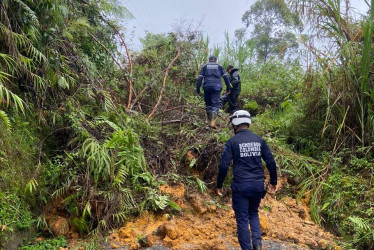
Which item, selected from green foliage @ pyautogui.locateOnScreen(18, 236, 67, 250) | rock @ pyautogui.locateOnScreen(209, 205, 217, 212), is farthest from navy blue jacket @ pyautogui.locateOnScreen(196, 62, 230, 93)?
green foliage @ pyautogui.locateOnScreen(18, 236, 67, 250)

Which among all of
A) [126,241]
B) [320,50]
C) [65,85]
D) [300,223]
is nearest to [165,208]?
[126,241]

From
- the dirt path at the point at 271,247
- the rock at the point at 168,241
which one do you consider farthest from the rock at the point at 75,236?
the rock at the point at 168,241

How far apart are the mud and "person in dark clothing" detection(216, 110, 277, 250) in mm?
535

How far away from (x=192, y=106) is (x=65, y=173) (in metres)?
3.91

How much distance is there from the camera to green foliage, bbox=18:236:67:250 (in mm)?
3857

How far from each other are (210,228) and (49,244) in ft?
7.26

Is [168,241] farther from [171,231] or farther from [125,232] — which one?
[125,232]

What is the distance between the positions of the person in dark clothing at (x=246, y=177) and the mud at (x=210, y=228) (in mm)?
535

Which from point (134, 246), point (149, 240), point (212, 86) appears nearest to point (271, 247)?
point (149, 240)

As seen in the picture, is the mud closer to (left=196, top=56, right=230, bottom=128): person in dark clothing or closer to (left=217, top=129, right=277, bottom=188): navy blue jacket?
(left=217, top=129, right=277, bottom=188): navy blue jacket

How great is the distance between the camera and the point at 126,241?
13.6 ft

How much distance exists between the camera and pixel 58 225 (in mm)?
4238

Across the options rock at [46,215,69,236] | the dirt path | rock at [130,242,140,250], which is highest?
rock at [46,215,69,236]

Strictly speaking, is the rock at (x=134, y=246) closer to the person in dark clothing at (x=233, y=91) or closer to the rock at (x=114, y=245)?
the rock at (x=114, y=245)
